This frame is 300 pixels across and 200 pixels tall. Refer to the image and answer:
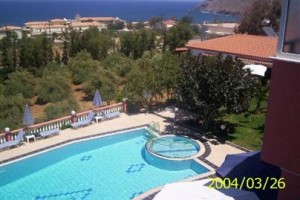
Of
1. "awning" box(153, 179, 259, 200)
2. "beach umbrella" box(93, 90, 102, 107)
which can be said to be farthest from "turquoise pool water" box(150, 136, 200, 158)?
"awning" box(153, 179, 259, 200)

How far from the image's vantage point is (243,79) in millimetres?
15438

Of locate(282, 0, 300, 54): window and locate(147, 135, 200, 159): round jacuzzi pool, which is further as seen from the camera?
locate(147, 135, 200, 159): round jacuzzi pool

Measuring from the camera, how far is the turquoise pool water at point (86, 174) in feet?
43.0

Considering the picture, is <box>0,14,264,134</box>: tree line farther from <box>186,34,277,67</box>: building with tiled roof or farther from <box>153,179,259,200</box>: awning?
<box>153,179,259,200</box>: awning

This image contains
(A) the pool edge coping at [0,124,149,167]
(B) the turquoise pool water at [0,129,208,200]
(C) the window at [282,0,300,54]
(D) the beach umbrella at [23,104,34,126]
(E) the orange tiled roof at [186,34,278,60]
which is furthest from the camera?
(E) the orange tiled roof at [186,34,278,60]

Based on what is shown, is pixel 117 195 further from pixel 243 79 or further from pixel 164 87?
pixel 164 87

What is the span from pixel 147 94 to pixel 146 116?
1.32 metres

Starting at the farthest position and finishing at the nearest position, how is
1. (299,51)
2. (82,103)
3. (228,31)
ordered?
(228,31) < (82,103) < (299,51)

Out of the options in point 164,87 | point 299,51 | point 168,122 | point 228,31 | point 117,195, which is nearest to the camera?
point 299,51

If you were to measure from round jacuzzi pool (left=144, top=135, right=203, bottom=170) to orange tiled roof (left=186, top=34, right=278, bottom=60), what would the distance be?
10000 mm

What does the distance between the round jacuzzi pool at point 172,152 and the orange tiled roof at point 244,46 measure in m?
10.00

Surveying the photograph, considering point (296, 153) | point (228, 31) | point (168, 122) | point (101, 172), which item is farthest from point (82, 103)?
point (228, 31)

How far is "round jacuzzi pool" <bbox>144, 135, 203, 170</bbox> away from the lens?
48.8ft
